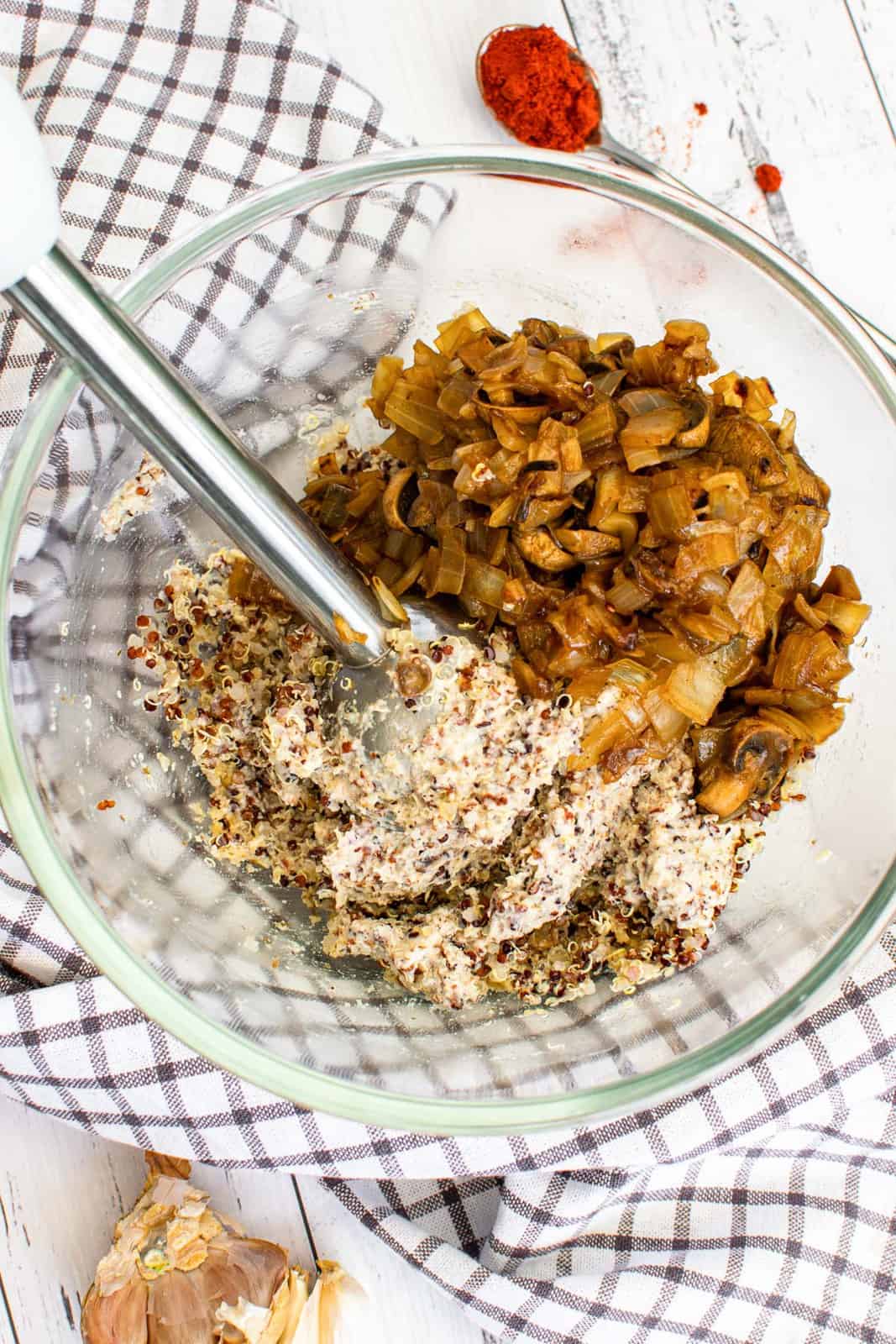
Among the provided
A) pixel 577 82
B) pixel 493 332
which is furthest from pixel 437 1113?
pixel 577 82

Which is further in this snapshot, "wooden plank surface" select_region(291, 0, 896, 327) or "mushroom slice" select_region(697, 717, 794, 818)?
"wooden plank surface" select_region(291, 0, 896, 327)

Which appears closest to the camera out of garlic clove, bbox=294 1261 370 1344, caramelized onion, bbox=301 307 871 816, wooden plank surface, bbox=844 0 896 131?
caramelized onion, bbox=301 307 871 816

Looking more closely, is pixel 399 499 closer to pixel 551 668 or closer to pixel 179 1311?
pixel 551 668

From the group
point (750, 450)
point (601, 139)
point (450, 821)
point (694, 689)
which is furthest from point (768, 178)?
point (450, 821)

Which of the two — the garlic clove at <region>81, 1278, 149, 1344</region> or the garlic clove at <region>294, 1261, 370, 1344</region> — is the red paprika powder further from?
the garlic clove at <region>81, 1278, 149, 1344</region>

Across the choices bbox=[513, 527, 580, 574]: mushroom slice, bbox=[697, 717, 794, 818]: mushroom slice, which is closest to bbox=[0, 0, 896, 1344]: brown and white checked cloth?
bbox=[697, 717, 794, 818]: mushroom slice

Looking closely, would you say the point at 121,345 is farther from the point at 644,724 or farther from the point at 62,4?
the point at 62,4

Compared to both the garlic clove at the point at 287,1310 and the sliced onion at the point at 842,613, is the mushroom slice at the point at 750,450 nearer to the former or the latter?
the sliced onion at the point at 842,613

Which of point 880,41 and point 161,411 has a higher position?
point 161,411
